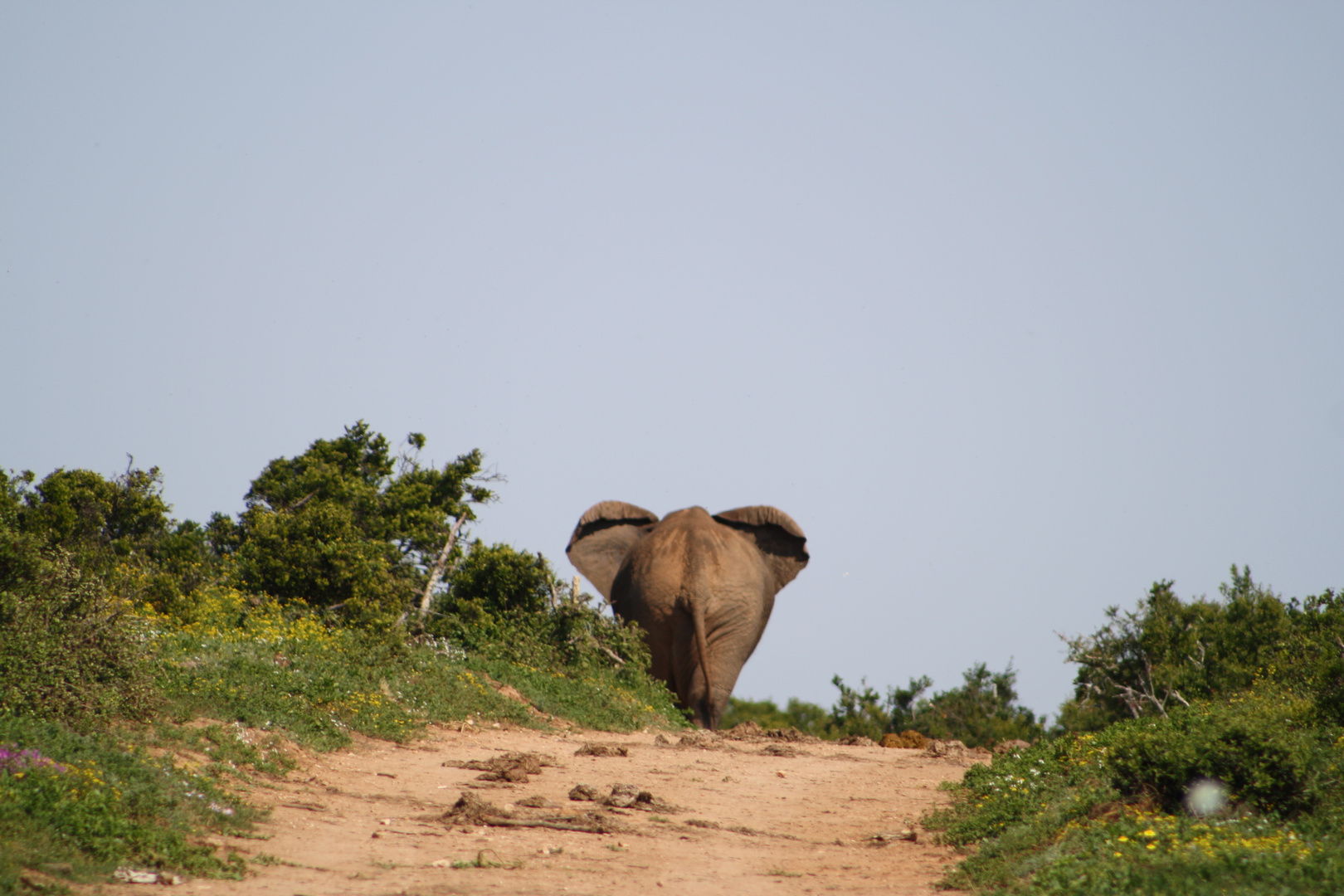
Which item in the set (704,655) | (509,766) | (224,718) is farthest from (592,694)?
(224,718)

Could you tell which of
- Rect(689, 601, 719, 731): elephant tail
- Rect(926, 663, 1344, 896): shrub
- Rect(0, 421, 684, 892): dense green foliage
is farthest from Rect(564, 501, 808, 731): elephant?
Rect(926, 663, 1344, 896): shrub

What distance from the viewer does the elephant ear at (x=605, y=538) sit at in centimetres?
2078

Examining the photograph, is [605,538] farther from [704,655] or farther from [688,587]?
[704,655]

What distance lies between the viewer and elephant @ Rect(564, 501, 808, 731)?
18344 millimetres

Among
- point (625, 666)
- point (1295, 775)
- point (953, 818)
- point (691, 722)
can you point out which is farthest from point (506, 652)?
point (1295, 775)

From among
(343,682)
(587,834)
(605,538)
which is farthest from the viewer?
(605,538)

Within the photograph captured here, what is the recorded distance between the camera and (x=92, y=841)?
6.03 meters

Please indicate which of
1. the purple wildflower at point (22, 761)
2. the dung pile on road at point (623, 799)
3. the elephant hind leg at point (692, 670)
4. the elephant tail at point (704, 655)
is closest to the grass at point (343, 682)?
the elephant tail at point (704, 655)

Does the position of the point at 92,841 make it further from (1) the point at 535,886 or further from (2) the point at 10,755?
(1) the point at 535,886

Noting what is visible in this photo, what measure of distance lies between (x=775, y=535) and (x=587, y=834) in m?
14.3

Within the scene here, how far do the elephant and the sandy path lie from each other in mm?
6022

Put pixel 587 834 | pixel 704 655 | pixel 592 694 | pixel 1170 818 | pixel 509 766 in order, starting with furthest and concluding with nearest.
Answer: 1. pixel 704 655
2. pixel 592 694
3. pixel 509 766
4. pixel 587 834
5. pixel 1170 818

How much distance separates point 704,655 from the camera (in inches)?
698

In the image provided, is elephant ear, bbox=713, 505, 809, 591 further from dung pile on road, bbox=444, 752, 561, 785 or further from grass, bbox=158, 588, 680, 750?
dung pile on road, bbox=444, 752, 561, 785
